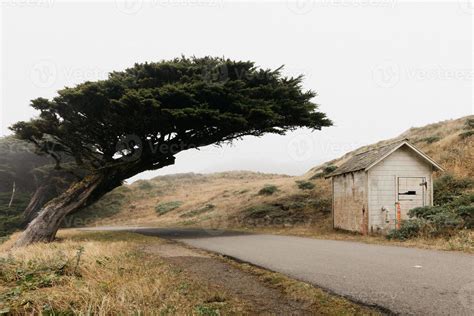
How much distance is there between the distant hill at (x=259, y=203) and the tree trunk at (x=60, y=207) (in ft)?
26.4

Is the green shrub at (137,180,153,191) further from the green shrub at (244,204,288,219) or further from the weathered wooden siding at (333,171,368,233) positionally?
the weathered wooden siding at (333,171,368,233)

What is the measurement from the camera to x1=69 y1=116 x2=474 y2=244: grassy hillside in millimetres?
22797

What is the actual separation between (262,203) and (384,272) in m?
19.7

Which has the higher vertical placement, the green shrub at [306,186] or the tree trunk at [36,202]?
the green shrub at [306,186]

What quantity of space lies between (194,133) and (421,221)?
12.1 metres

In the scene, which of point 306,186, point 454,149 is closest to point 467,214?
point 454,149

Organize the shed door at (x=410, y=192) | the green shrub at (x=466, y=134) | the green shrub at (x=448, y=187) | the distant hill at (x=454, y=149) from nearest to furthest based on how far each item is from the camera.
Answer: the shed door at (x=410, y=192) → the green shrub at (x=448, y=187) → the distant hill at (x=454, y=149) → the green shrub at (x=466, y=134)

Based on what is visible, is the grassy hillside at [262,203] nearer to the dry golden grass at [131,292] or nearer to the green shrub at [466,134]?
the green shrub at [466,134]

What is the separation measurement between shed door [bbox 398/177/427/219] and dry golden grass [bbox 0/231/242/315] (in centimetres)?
1238

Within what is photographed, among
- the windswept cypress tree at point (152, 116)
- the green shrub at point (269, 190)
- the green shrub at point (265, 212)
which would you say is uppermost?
the windswept cypress tree at point (152, 116)

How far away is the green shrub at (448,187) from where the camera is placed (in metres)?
18.2

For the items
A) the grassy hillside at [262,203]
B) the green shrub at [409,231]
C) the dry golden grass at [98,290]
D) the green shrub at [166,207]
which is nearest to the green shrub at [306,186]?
the grassy hillside at [262,203]

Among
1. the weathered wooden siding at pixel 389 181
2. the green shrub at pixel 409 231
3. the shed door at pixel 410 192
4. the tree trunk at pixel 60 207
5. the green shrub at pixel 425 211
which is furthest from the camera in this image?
the tree trunk at pixel 60 207

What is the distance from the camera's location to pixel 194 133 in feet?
67.0
